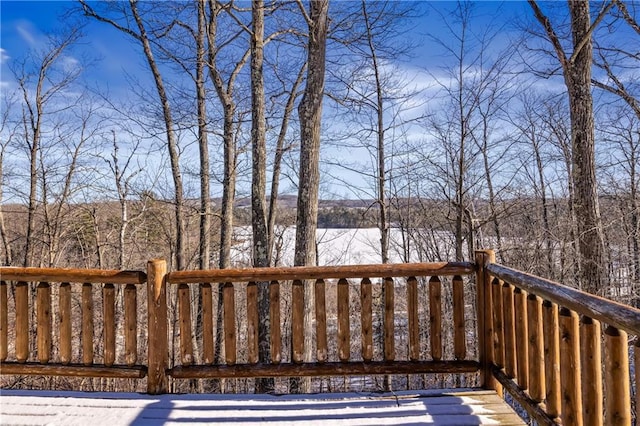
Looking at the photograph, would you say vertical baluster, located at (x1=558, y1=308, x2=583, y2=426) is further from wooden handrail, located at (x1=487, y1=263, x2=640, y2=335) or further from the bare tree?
the bare tree

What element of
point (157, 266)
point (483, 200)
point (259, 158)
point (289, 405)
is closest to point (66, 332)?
point (157, 266)

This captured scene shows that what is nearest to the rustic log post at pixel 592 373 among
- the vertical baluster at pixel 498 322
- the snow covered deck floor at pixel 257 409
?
the snow covered deck floor at pixel 257 409

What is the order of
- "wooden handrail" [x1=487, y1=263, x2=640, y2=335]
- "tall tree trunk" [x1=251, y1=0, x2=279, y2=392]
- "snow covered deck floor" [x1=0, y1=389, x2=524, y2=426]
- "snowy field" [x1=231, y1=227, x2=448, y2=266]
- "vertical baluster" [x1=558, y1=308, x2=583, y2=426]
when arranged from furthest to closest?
1. "snowy field" [x1=231, y1=227, x2=448, y2=266]
2. "tall tree trunk" [x1=251, y1=0, x2=279, y2=392]
3. "snow covered deck floor" [x1=0, y1=389, x2=524, y2=426]
4. "vertical baluster" [x1=558, y1=308, x2=583, y2=426]
5. "wooden handrail" [x1=487, y1=263, x2=640, y2=335]

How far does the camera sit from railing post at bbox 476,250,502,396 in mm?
2875

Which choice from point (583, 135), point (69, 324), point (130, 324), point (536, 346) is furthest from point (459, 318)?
point (583, 135)

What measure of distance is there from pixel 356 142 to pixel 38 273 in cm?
703

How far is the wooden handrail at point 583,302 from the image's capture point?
4.51 feet

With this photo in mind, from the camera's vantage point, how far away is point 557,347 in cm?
199

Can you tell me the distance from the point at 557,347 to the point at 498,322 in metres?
0.80

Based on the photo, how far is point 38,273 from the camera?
296 centimetres

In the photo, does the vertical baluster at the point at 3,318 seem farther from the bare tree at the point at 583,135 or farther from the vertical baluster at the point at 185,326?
the bare tree at the point at 583,135

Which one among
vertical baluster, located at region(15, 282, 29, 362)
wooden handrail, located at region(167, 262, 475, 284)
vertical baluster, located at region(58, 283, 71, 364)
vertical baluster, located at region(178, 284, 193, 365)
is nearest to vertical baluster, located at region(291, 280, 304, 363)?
wooden handrail, located at region(167, 262, 475, 284)

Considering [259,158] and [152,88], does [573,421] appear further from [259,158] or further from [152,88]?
[152,88]

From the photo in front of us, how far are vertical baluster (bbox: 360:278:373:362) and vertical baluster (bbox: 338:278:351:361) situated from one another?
0.39 feet
